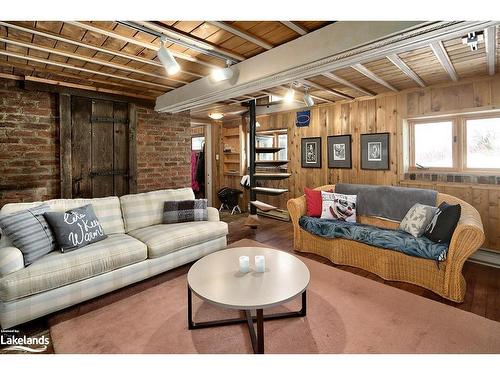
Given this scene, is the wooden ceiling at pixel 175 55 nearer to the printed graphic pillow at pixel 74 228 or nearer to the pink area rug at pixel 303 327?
the printed graphic pillow at pixel 74 228

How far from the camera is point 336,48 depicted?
1.93 meters

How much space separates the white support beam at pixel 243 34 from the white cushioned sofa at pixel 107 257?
1.99 metres

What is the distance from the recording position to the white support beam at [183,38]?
6.50 ft

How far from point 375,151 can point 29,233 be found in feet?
14.0

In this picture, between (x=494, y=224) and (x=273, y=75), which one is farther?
(x=494, y=224)

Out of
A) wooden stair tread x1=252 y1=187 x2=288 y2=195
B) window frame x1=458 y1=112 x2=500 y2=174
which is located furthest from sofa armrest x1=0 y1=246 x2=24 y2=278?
window frame x1=458 y1=112 x2=500 y2=174

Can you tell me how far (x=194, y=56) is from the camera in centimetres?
259

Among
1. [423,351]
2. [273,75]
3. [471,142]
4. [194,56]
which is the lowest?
[423,351]

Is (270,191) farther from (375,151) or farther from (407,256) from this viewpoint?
(407,256)

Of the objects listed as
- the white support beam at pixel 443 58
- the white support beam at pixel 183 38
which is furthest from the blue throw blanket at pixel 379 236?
the white support beam at pixel 183 38

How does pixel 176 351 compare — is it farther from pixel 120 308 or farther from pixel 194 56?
pixel 194 56
